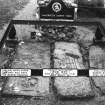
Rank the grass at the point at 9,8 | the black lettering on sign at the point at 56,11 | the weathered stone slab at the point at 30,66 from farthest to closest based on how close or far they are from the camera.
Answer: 1. the grass at the point at 9,8
2. the black lettering on sign at the point at 56,11
3. the weathered stone slab at the point at 30,66

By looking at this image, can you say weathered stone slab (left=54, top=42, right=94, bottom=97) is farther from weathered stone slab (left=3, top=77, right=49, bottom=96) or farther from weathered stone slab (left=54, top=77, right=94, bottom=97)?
weathered stone slab (left=3, top=77, right=49, bottom=96)

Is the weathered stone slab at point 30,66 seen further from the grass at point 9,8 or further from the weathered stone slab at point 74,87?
the grass at point 9,8

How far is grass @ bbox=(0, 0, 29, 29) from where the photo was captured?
1187cm

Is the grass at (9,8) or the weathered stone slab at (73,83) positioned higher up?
the grass at (9,8)

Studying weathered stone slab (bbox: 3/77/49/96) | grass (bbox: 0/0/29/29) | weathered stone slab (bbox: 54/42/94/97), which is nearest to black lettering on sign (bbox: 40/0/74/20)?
weathered stone slab (bbox: 54/42/94/97)

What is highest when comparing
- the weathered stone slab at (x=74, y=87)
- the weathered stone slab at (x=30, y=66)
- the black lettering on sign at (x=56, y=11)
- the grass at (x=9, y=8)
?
the black lettering on sign at (x=56, y=11)

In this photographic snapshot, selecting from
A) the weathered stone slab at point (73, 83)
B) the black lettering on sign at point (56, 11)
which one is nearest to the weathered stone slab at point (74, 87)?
the weathered stone slab at point (73, 83)

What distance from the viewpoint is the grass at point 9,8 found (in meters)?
11.9

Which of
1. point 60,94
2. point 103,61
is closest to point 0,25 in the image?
point 103,61

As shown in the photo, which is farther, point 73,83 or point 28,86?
point 73,83

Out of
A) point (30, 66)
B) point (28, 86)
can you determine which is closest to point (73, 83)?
point (28, 86)

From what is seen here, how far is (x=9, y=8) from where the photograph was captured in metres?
13.6

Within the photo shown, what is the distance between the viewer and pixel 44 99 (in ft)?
19.9

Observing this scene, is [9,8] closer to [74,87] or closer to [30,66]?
[30,66]
